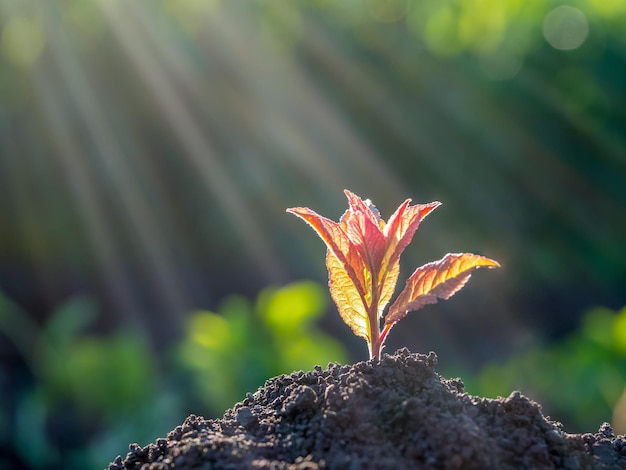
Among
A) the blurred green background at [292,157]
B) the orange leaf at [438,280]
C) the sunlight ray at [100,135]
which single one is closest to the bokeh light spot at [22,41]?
the blurred green background at [292,157]

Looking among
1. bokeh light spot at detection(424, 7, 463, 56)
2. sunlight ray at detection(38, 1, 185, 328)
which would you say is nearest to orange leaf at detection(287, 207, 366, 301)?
sunlight ray at detection(38, 1, 185, 328)

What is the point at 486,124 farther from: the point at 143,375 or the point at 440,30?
the point at 143,375

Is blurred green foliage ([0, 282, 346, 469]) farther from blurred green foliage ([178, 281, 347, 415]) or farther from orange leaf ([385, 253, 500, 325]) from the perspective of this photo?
orange leaf ([385, 253, 500, 325])

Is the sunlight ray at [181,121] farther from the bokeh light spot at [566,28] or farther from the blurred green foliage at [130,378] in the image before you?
the bokeh light spot at [566,28]

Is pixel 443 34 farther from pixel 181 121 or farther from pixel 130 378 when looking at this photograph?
pixel 130 378

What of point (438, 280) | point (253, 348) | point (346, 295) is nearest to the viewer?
point (438, 280)

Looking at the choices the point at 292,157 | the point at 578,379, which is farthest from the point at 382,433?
the point at 292,157
